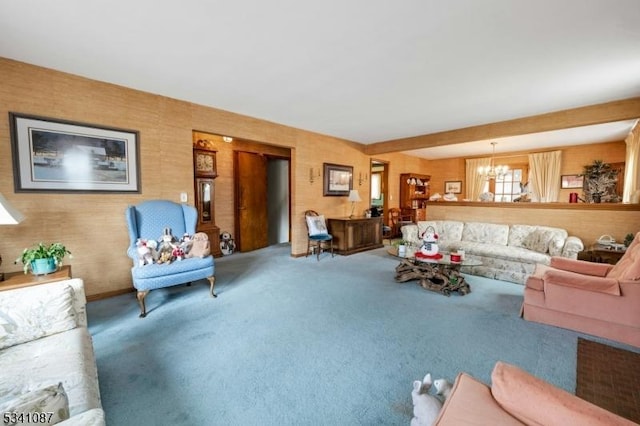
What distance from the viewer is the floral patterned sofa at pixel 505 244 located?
3834mm

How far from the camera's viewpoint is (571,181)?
6.80m

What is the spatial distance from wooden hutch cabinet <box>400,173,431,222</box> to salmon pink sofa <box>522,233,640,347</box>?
5572 mm

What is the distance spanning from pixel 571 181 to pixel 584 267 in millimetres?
5503

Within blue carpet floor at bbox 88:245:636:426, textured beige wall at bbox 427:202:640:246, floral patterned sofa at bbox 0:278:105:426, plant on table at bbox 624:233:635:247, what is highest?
textured beige wall at bbox 427:202:640:246

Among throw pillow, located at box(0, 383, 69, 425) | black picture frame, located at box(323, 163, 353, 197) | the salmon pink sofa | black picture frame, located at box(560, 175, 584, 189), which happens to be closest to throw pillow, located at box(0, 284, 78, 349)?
throw pillow, located at box(0, 383, 69, 425)

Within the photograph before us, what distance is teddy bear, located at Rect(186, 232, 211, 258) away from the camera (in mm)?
3211

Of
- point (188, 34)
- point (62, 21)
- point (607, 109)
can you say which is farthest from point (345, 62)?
point (607, 109)

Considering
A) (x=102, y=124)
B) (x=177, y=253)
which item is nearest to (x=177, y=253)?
(x=177, y=253)

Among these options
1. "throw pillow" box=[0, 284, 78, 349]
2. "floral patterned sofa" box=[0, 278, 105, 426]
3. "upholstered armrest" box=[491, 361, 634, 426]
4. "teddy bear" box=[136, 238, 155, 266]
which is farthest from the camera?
"teddy bear" box=[136, 238, 155, 266]

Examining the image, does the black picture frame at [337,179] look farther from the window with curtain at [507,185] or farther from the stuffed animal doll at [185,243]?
the window with curtain at [507,185]

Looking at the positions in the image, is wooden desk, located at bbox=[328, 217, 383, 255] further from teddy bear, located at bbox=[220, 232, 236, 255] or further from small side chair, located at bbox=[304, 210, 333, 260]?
teddy bear, located at bbox=[220, 232, 236, 255]

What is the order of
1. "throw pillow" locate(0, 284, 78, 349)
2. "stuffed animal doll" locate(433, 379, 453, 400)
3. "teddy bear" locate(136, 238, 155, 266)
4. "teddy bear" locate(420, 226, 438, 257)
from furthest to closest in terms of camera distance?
"teddy bear" locate(420, 226, 438, 257), "teddy bear" locate(136, 238, 155, 266), "throw pillow" locate(0, 284, 78, 349), "stuffed animal doll" locate(433, 379, 453, 400)

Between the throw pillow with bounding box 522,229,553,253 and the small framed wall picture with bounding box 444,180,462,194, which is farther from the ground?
the small framed wall picture with bounding box 444,180,462,194

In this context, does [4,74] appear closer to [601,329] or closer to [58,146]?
[58,146]
